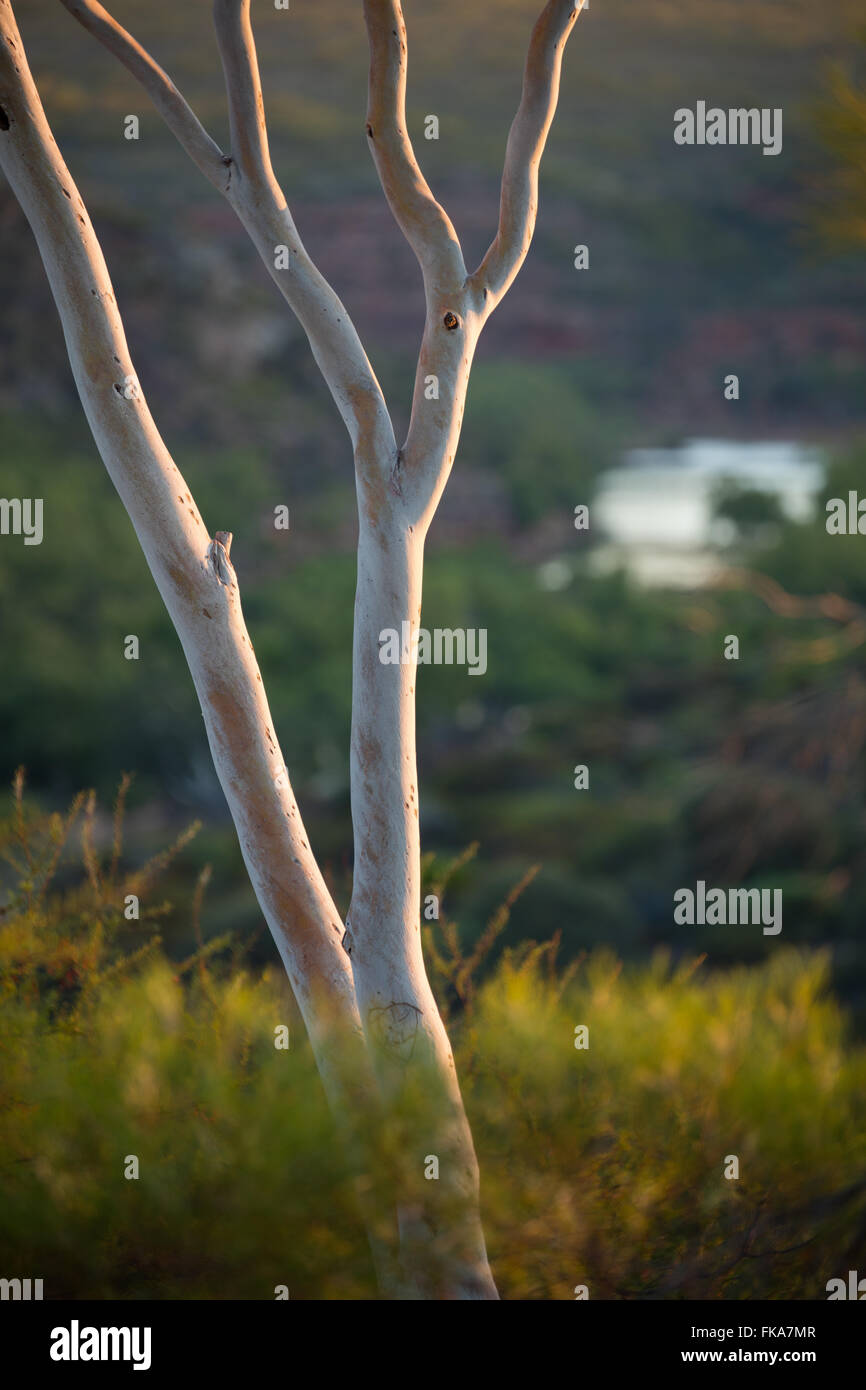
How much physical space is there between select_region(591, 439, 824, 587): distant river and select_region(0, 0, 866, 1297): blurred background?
36mm

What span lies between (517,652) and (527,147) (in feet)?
18.9

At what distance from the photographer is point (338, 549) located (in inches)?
310

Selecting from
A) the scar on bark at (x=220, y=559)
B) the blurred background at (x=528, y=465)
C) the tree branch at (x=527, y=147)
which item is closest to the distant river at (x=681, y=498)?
the blurred background at (x=528, y=465)

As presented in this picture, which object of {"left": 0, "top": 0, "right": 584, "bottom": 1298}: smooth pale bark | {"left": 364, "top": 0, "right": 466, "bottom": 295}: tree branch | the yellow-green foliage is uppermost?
{"left": 364, "top": 0, "right": 466, "bottom": 295}: tree branch

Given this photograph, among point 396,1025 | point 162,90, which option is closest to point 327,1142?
point 396,1025

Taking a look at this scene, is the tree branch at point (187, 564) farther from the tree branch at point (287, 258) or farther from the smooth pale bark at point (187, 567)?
the tree branch at point (287, 258)

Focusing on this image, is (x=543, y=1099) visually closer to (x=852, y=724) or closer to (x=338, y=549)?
(x=852, y=724)

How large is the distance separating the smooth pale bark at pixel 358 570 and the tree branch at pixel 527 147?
0.5 inches

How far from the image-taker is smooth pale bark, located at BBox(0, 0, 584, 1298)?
4.30ft

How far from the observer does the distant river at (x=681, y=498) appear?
299 inches

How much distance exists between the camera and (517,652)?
7.19 metres

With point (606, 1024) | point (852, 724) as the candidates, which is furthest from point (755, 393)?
point (606, 1024)

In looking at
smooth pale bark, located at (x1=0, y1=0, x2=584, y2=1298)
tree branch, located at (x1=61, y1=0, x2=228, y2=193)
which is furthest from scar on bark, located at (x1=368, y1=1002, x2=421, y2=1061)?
tree branch, located at (x1=61, y1=0, x2=228, y2=193)

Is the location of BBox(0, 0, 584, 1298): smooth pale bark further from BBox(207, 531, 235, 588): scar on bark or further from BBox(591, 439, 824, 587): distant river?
BBox(591, 439, 824, 587): distant river
